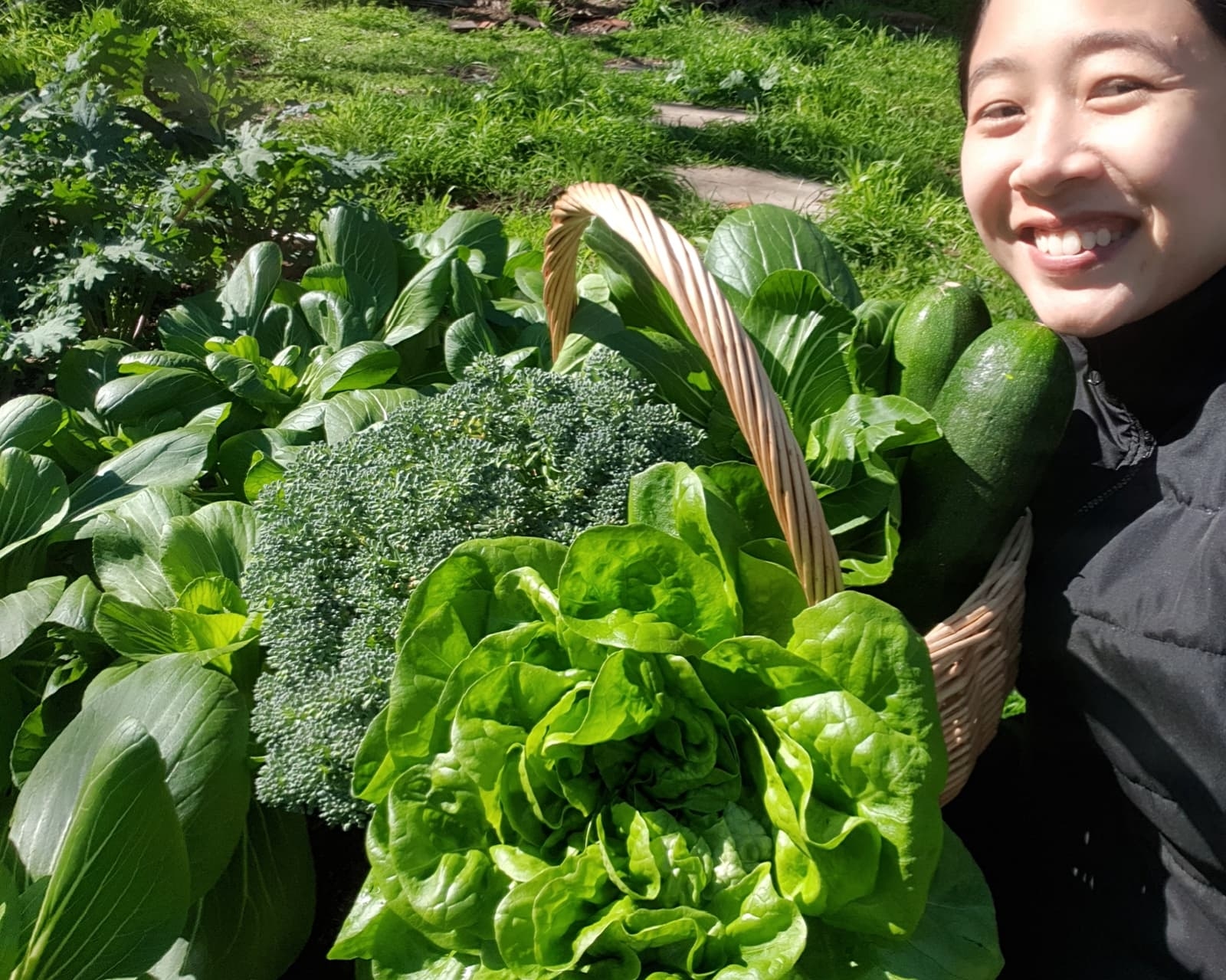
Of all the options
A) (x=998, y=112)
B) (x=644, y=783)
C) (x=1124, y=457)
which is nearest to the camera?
(x=644, y=783)

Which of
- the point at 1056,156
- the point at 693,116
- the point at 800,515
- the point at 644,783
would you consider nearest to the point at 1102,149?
the point at 1056,156

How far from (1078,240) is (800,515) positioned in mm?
512

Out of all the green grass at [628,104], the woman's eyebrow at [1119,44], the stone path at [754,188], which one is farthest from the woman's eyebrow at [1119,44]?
the stone path at [754,188]

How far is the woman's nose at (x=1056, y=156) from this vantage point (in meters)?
1.18

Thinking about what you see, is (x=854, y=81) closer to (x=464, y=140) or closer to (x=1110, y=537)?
(x=464, y=140)

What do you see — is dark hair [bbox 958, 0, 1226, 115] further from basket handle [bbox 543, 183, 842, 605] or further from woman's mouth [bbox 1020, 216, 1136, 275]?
basket handle [bbox 543, 183, 842, 605]

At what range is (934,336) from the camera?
1.50 meters

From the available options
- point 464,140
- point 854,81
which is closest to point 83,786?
point 464,140

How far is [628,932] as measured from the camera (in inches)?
38.9

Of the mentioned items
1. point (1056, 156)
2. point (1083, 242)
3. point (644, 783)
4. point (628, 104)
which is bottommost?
point (644, 783)

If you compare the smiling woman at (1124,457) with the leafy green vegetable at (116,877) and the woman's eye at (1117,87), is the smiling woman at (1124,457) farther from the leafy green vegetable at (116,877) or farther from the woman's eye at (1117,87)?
the leafy green vegetable at (116,877)

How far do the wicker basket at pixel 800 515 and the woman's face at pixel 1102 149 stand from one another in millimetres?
366

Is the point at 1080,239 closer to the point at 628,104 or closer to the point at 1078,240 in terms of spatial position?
the point at 1078,240

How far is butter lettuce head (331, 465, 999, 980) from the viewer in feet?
3.28
